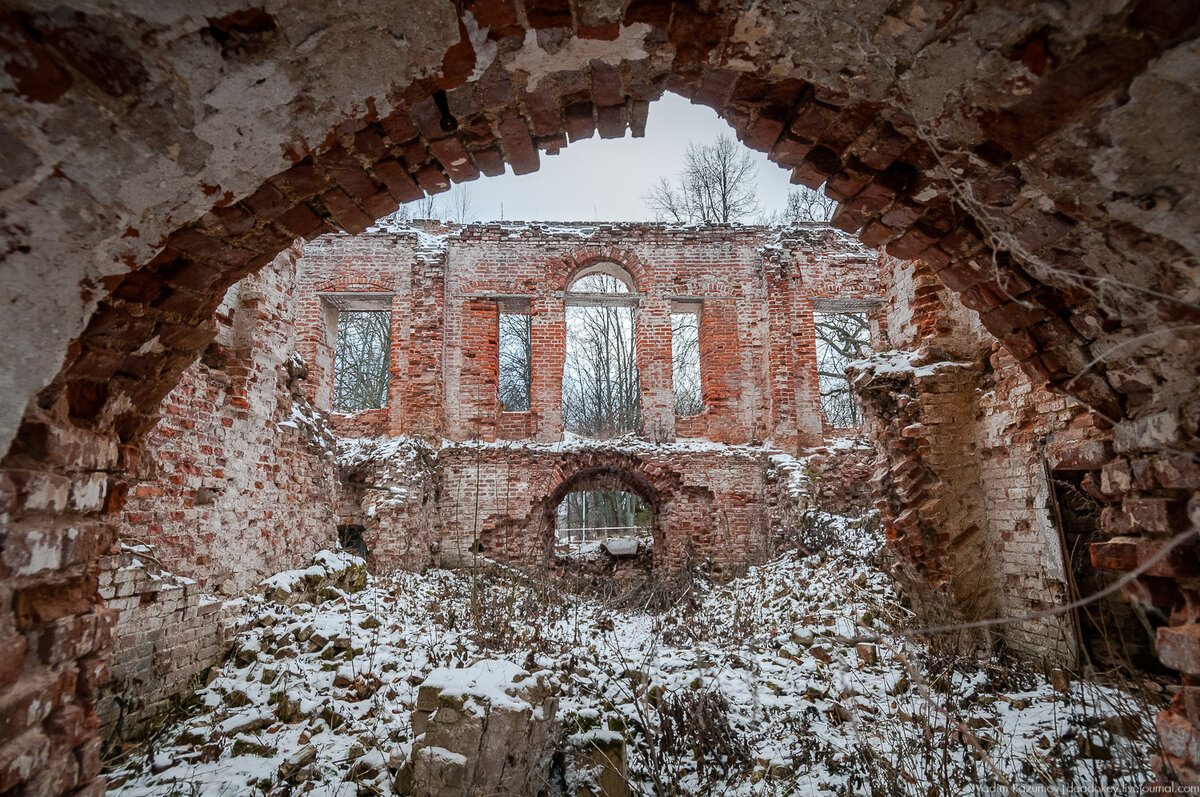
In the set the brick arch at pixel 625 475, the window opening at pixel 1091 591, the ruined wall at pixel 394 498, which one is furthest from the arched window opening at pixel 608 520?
the window opening at pixel 1091 591

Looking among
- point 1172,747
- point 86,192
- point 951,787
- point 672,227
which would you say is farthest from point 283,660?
point 672,227

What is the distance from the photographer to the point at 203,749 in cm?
329

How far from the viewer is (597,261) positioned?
11.6 metres

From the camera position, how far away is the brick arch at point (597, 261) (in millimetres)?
11305

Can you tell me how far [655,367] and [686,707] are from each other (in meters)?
7.84

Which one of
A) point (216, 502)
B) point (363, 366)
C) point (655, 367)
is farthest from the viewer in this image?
point (363, 366)

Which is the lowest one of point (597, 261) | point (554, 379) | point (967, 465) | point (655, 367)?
point (967, 465)

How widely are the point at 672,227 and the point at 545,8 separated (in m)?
10.5

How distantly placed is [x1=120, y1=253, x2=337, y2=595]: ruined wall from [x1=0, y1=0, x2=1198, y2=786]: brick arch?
2.35 meters

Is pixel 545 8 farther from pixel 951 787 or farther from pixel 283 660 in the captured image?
pixel 283 660

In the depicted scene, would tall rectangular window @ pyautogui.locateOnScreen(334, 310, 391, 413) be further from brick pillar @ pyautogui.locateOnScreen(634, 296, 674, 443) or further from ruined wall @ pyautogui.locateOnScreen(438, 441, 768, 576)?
brick pillar @ pyautogui.locateOnScreen(634, 296, 674, 443)

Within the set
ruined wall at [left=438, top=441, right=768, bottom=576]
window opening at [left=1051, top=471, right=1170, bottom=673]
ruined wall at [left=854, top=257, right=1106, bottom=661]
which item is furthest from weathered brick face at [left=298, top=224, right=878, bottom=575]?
window opening at [left=1051, top=471, right=1170, bottom=673]

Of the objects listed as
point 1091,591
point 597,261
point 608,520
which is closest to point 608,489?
point 597,261

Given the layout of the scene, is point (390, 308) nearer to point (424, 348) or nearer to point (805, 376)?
point (424, 348)
